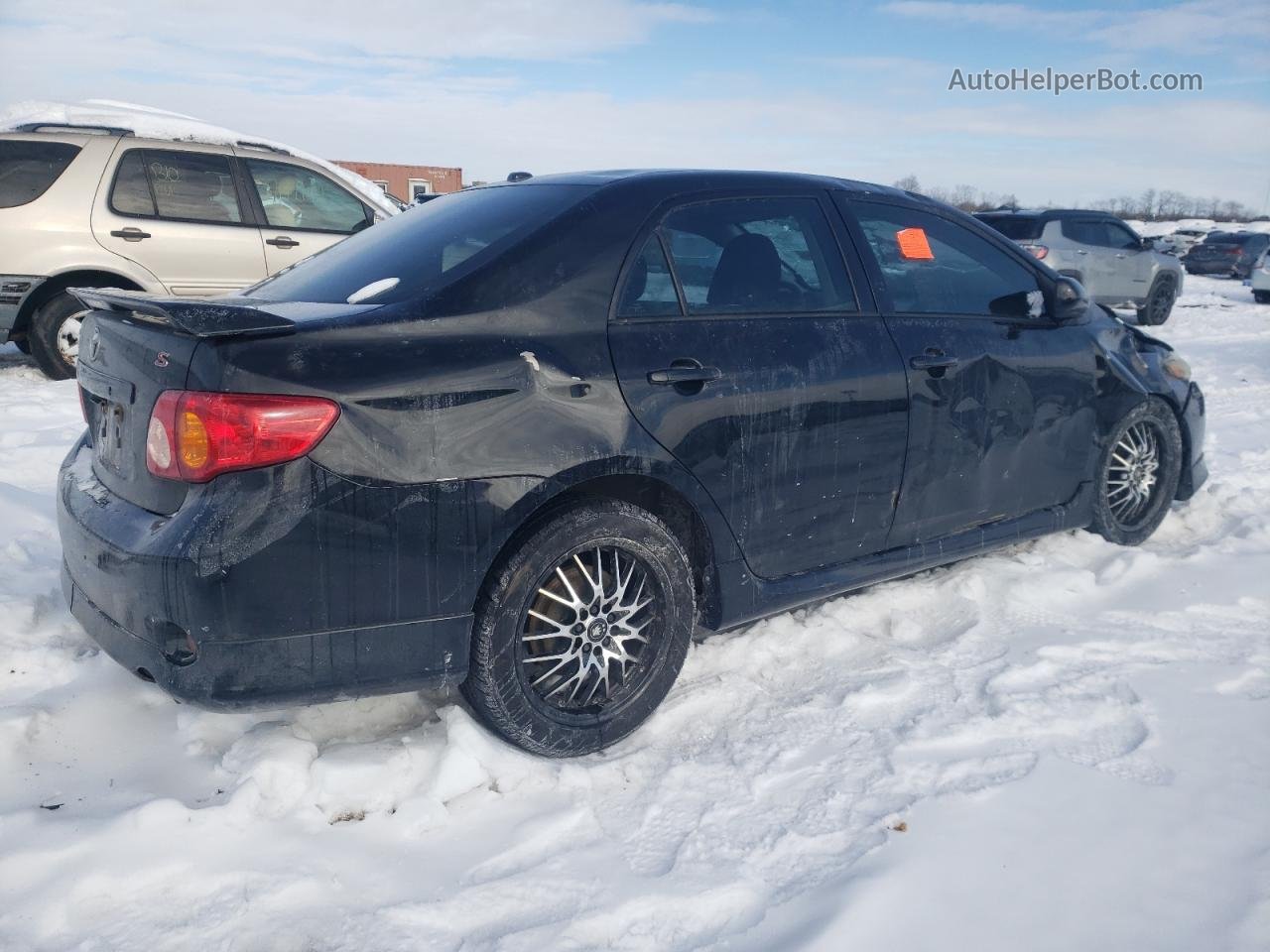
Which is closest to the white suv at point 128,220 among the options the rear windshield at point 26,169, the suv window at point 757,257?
the rear windshield at point 26,169

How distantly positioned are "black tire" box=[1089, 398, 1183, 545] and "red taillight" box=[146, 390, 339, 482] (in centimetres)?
342

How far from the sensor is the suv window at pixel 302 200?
8.39m

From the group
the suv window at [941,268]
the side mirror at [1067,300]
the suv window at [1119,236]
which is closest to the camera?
the suv window at [941,268]

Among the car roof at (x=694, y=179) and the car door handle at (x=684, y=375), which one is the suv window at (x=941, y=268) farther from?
the car door handle at (x=684, y=375)

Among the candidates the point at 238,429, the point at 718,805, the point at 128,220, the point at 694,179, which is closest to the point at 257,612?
the point at 238,429

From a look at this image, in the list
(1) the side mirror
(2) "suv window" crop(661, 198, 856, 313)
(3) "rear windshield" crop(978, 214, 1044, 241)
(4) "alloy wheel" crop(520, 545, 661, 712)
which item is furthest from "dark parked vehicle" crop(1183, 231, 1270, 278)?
(4) "alloy wheel" crop(520, 545, 661, 712)

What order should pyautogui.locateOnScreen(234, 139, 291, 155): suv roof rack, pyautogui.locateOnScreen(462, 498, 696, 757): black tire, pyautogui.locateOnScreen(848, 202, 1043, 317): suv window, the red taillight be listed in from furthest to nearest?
pyautogui.locateOnScreen(234, 139, 291, 155): suv roof rack
pyautogui.locateOnScreen(848, 202, 1043, 317): suv window
pyautogui.locateOnScreen(462, 498, 696, 757): black tire
the red taillight

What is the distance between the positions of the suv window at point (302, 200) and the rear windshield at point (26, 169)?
140cm

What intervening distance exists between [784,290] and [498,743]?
169 centimetres

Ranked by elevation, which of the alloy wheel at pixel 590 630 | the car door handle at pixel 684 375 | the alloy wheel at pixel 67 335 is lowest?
the alloy wheel at pixel 590 630

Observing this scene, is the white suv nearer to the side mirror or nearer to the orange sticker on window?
the orange sticker on window

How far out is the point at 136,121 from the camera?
794 centimetres

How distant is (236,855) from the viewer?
241 centimetres

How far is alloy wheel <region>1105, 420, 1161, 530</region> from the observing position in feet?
15.1
